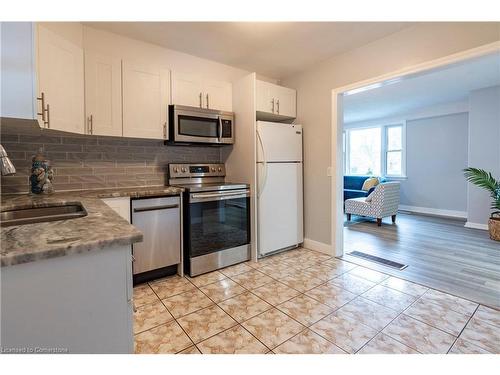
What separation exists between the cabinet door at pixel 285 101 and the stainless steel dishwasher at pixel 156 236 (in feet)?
5.92

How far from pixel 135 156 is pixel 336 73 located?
99.3 inches

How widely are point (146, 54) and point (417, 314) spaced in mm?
3451

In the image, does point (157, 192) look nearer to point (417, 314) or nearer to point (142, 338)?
point (142, 338)

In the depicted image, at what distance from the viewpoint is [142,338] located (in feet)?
5.47

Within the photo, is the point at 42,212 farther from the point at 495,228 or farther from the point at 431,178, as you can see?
the point at 431,178

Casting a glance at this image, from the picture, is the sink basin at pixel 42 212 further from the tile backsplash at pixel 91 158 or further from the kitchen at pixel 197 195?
the tile backsplash at pixel 91 158

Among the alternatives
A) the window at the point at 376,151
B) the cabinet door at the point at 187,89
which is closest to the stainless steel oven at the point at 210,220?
the cabinet door at the point at 187,89

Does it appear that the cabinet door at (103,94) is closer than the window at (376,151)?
Yes

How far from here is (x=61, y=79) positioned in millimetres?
2002

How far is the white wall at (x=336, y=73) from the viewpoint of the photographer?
6.98ft

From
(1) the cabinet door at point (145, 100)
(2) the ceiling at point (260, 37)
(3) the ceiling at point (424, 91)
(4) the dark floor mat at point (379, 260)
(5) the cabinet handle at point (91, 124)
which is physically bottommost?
(4) the dark floor mat at point (379, 260)

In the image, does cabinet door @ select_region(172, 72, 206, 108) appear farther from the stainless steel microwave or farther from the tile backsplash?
the tile backsplash
